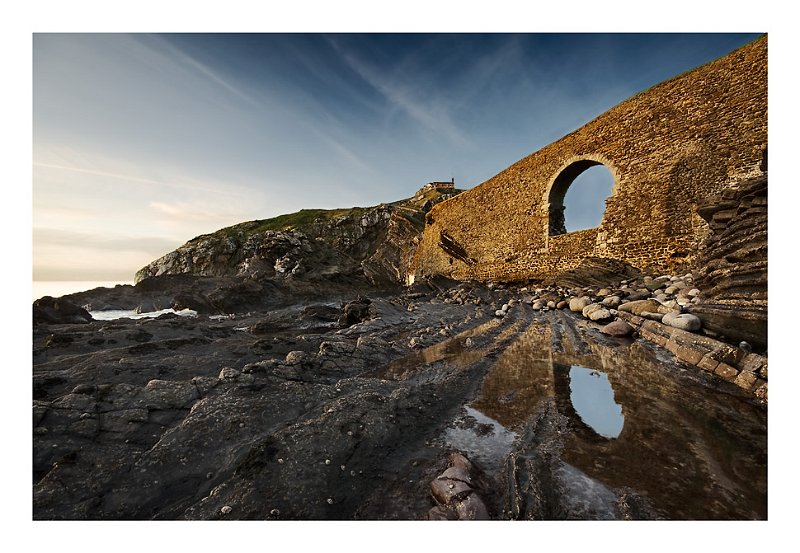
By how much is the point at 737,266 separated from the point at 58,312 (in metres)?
13.1

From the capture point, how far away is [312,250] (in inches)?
1013

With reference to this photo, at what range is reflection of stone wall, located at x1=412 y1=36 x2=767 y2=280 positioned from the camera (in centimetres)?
995

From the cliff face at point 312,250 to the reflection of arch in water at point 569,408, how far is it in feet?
58.0

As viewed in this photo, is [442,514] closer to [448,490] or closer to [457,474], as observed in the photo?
[448,490]

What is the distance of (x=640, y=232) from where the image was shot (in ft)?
39.8

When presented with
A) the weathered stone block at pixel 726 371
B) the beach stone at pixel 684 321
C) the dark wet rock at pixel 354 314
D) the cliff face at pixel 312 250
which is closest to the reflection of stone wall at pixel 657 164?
the beach stone at pixel 684 321

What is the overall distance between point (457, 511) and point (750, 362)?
4.23 metres

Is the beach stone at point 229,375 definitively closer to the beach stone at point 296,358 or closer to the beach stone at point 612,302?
the beach stone at point 296,358

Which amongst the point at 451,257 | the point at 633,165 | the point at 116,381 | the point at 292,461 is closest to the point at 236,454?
the point at 292,461

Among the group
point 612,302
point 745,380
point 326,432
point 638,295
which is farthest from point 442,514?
point 638,295

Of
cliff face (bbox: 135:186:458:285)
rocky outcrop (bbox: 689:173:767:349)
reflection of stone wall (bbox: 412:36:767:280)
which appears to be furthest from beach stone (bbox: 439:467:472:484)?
cliff face (bbox: 135:186:458:285)

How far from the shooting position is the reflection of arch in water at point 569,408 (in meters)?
2.65

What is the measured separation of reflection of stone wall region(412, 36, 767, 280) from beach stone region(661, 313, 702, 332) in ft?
25.4

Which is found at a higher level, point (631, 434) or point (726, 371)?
point (726, 371)
